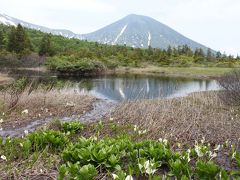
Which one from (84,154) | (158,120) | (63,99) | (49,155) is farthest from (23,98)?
(84,154)

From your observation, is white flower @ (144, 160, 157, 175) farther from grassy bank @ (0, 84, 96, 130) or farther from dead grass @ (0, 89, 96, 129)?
dead grass @ (0, 89, 96, 129)

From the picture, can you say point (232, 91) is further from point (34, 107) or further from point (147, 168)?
point (147, 168)

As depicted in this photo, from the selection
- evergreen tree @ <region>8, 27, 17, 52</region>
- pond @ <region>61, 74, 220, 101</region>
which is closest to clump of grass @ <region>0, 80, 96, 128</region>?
pond @ <region>61, 74, 220, 101</region>

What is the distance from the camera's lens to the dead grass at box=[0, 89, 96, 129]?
37.5ft

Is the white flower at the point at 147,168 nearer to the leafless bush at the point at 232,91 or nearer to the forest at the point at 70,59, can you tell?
the leafless bush at the point at 232,91

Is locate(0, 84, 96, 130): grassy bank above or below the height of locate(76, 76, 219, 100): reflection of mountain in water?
above

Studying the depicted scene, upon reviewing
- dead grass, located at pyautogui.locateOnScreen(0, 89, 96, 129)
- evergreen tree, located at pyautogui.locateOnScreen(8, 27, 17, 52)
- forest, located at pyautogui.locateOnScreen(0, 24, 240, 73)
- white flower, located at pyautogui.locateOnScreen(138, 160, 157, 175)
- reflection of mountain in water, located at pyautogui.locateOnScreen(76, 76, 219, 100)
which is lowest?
Result: reflection of mountain in water, located at pyautogui.locateOnScreen(76, 76, 219, 100)

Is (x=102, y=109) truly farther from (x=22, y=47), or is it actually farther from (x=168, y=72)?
(x=22, y=47)

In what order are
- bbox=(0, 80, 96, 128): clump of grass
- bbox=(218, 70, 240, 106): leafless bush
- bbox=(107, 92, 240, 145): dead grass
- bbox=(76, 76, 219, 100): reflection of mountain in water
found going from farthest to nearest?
bbox=(76, 76, 219, 100): reflection of mountain in water → bbox=(218, 70, 240, 106): leafless bush → bbox=(0, 80, 96, 128): clump of grass → bbox=(107, 92, 240, 145): dead grass

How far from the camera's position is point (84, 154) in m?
5.25

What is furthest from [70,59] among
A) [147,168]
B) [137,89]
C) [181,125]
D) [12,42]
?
[147,168]

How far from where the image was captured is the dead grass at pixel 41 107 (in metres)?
11.4

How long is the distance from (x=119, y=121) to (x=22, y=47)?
49722mm

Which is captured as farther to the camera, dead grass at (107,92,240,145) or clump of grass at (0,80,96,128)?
clump of grass at (0,80,96,128)
